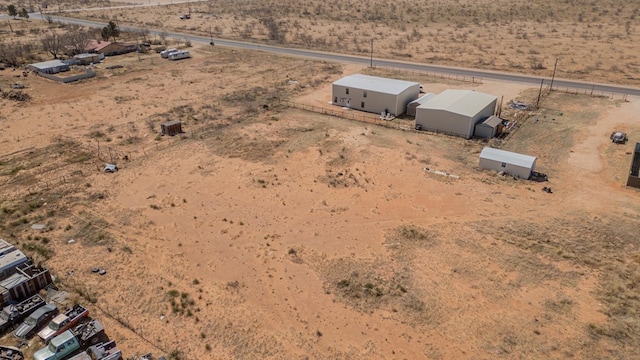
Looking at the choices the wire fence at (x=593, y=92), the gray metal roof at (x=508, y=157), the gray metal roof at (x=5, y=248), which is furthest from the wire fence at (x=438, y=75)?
the gray metal roof at (x=5, y=248)

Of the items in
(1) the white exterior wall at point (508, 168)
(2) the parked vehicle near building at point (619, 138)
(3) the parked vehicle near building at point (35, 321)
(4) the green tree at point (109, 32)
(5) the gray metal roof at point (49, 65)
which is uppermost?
(4) the green tree at point (109, 32)

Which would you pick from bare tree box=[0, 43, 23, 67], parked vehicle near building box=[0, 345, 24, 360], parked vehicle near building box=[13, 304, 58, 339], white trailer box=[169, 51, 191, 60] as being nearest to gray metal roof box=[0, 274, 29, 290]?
parked vehicle near building box=[13, 304, 58, 339]

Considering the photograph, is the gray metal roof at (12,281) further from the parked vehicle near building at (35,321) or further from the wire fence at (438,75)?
the wire fence at (438,75)

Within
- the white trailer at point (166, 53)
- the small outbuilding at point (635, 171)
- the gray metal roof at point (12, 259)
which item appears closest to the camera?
the gray metal roof at point (12, 259)

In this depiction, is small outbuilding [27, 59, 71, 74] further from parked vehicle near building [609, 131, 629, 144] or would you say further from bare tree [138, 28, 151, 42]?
parked vehicle near building [609, 131, 629, 144]

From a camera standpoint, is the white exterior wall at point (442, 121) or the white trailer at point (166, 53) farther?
the white trailer at point (166, 53)

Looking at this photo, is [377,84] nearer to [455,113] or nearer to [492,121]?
[455,113]

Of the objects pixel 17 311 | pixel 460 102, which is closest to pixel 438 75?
pixel 460 102
